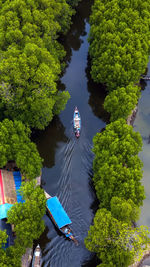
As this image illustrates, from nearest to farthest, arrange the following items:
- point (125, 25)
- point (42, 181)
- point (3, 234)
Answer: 1. point (3, 234)
2. point (42, 181)
3. point (125, 25)

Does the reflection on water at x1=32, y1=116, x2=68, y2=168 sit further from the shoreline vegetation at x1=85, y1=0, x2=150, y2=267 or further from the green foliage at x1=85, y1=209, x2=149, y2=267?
the green foliage at x1=85, y1=209, x2=149, y2=267

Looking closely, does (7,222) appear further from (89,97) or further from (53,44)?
(53,44)

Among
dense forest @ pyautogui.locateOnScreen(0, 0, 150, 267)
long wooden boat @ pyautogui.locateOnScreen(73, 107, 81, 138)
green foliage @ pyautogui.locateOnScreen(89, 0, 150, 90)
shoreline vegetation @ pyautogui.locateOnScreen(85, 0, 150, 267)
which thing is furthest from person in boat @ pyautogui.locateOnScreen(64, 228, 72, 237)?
green foliage @ pyautogui.locateOnScreen(89, 0, 150, 90)

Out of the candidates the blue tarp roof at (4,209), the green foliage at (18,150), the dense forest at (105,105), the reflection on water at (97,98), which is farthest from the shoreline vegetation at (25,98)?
the reflection on water at (97,98)

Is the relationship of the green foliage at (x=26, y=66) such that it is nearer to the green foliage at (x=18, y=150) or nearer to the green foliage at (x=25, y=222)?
the green foliage at (x=18, y=150)

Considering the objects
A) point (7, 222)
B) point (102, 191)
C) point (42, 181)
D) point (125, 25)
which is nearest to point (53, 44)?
point (125, 25)

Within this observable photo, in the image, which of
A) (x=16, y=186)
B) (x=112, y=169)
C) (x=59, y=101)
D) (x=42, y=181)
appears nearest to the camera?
(x=112, y=169)
